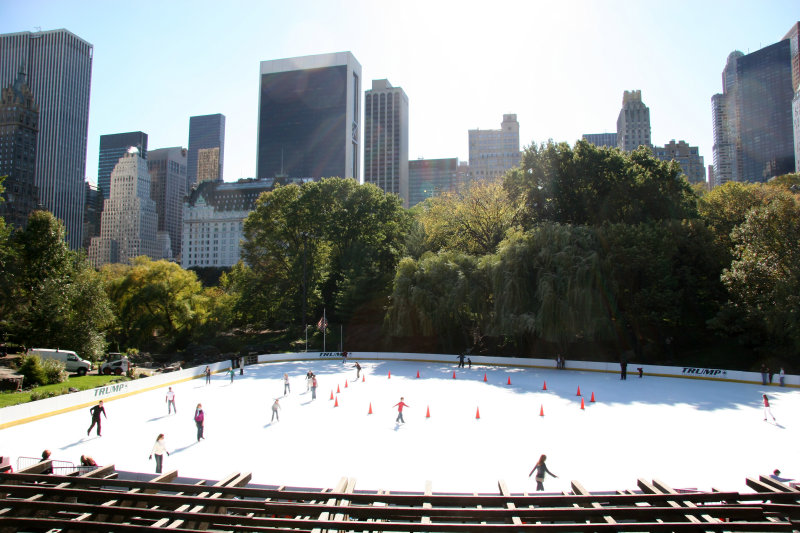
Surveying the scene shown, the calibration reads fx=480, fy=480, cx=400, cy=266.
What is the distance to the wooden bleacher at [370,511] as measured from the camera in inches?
258

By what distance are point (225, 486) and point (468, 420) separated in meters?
12.5

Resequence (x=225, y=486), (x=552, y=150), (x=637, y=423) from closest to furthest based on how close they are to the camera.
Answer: (x=225, y=486), (x=637, y=423), (x=552, y=150)

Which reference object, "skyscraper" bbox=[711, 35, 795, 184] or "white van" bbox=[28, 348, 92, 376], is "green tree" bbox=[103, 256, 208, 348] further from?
"skyscraper" bbox=[711, 35, 795, 184]

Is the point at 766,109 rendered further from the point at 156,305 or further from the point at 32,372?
the point at 32,372

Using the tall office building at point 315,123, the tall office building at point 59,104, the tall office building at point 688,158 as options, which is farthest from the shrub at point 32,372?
the tall office building at point 688,158

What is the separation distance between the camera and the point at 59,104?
18162 centimetres

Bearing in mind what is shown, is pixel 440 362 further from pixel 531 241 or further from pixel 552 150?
pixel 552 150

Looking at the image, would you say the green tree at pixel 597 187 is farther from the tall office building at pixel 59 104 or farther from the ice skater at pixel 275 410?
the tall office building at pixel 59 104

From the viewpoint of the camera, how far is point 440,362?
39906mm

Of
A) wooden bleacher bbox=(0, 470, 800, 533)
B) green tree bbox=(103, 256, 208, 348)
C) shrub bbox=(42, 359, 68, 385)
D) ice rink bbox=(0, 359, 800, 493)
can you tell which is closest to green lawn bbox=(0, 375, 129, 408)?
shrub bbox=(42, 359, 68, 385)

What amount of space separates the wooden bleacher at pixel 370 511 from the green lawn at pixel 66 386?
682 inches

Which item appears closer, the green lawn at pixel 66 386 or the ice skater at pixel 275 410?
Answer: the ice skater at pixel 275 410

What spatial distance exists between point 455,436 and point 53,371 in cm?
2342

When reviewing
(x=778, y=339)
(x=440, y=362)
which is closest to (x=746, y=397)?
(x=778, y=339)
